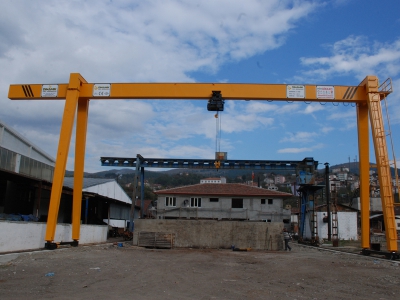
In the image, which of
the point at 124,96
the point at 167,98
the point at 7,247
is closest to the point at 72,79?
the point at 124,96

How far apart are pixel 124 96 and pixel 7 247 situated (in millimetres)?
7855

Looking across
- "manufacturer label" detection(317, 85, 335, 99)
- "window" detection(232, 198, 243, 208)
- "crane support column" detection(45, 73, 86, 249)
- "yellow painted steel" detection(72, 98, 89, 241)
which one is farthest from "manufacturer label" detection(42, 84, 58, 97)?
"window" detection(232, 198, 243, 208)

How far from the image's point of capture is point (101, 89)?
1709cm

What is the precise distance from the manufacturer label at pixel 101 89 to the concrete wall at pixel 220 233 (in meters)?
8.14

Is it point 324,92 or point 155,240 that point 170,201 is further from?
point 324,92

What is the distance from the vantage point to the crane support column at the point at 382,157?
1491 centimetres

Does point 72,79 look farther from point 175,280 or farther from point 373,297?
point 373,297

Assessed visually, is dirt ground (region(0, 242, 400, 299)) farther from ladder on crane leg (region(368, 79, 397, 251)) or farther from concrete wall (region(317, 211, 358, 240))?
concrete wall (region(317, 211, 358, 240))

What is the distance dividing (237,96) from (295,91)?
2.62 meters

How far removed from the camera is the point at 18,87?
16781mm

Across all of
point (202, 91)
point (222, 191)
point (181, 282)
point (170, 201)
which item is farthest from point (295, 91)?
point (170, 201)

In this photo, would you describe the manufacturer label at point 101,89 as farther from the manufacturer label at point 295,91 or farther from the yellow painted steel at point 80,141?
the manufacturer label at point 295,91

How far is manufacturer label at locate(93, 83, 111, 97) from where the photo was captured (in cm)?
1700

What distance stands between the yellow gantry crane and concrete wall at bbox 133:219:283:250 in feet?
16.9
